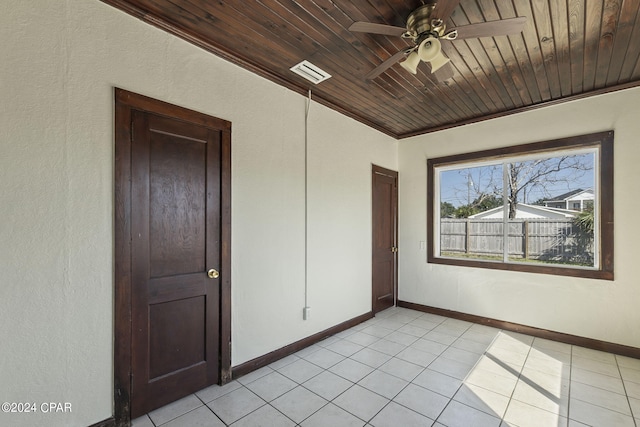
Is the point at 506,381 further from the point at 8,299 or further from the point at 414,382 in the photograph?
the point at 8,299

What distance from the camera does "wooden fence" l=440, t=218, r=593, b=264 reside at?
3.37 meters

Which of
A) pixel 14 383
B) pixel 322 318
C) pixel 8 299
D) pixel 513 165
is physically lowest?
pixel 322 318

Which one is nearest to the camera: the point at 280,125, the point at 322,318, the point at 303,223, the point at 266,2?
the point at 266,2

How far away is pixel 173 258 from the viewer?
2170 millimetres

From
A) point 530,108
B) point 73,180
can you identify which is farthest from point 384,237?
point 73,180

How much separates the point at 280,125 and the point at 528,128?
312cm

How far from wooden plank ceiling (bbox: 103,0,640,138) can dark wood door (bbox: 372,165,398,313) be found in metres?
1.25

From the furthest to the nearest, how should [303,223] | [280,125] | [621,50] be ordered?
[303,223] < [280,125] < [621,50]

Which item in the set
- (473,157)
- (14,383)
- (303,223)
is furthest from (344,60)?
(14,383)

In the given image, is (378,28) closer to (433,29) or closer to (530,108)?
(433,29)

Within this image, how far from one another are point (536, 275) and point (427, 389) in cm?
223

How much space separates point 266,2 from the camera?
6.20 ft

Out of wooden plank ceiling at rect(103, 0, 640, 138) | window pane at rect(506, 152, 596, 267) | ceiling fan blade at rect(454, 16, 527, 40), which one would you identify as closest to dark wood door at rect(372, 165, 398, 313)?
wooden plank ceiling at rect(103, 0, 640, 138)

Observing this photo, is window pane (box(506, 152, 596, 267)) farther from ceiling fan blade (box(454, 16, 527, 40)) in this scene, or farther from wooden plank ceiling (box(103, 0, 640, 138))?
ceiling fan blade (box(454, 16, 527, 40))
